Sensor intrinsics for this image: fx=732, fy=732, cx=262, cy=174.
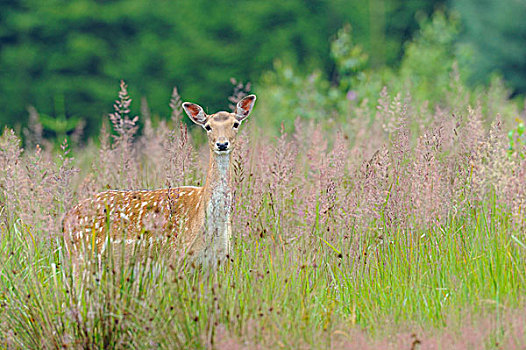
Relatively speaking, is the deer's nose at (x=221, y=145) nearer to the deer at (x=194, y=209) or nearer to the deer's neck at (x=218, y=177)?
the deer at (x=194, y=209)

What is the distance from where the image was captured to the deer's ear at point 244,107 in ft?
18.8

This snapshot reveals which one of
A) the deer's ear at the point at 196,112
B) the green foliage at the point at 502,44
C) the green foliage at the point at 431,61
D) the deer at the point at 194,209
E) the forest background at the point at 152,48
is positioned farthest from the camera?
the green foliage at the point at 502,44

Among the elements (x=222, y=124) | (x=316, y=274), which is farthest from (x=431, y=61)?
(x=316, y=274)

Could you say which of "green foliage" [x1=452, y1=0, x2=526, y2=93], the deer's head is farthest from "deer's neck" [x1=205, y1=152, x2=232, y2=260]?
"green foliage" [x1=452, y1=0, x2=526, y2=93]

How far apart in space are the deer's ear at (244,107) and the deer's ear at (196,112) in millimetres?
261

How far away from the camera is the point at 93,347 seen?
410 cm

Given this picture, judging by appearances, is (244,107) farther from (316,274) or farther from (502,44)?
(502,44)

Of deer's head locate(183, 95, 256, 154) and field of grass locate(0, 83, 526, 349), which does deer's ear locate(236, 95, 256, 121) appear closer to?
deer's head locate(183, 95, 256, 154)

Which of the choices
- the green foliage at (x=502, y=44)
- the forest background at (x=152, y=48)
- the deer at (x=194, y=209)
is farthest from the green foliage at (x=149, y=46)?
the deer at (x=194, y=209)

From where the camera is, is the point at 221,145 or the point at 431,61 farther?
the point at 431,61

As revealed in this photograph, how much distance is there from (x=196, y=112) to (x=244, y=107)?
15.2 inches

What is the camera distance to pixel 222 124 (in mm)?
5523

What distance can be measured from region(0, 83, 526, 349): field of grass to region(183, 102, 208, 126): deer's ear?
225 mm

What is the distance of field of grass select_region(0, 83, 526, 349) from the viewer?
4.05 m
